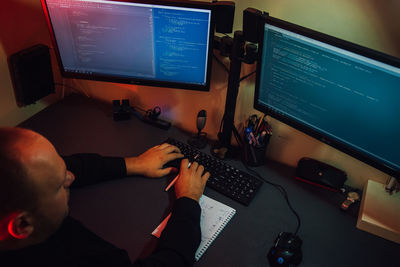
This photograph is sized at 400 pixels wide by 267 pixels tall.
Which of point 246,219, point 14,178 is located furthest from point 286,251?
point 14,178

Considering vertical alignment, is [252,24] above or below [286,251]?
above

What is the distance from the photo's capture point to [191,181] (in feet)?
4.33

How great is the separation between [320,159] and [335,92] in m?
0.40

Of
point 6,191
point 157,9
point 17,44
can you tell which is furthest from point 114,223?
point 17,44

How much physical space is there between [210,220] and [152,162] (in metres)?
0.33

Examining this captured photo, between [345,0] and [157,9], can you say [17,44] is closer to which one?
[157,9]

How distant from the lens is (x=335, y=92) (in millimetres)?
1158

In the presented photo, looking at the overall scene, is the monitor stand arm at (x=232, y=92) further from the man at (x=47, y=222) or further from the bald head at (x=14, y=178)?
the bald head at (x=14, y=178)

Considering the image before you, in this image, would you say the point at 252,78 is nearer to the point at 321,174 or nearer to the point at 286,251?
the point at 321,174

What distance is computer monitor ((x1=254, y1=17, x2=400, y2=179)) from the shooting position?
105 centimetres

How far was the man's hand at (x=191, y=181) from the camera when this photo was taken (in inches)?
50.3

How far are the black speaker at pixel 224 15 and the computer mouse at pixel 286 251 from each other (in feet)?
2.41

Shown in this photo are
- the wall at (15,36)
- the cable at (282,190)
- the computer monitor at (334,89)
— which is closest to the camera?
the computer monitor at (334,89)

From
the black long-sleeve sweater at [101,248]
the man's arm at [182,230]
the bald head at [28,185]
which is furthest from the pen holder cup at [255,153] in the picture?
the bald head at [28,185]
